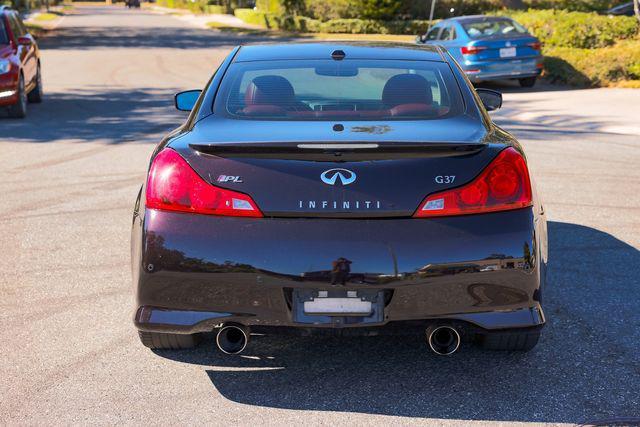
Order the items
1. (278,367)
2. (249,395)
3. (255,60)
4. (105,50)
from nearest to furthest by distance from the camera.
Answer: (249,395)
(278,367)
(255,60)
(105,50)

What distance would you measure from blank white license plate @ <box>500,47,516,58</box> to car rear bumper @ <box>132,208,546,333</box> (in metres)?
16.0

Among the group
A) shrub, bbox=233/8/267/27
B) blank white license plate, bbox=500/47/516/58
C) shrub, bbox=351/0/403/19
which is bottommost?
shrub, bbox=233/8/267/27

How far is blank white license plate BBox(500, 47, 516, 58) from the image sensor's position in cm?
1955

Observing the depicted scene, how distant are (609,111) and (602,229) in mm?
8861

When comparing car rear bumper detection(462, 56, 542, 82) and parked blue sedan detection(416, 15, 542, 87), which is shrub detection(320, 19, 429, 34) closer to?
parked blue sedan detection(416, 15, 542, 87)

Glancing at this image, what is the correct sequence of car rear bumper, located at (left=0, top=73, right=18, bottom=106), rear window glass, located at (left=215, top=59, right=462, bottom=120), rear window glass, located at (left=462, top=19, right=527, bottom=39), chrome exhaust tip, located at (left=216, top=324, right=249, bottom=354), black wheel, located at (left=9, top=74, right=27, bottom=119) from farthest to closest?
rear window glass, located at (left=462, top=19, right=527, bottom=39)
black wheel, located at (left=9, top=74, right=27, bottom=119)
car rear bumper, located at (left=0, top=73, right=18, bottom=106)
rear window glass, located at (left=215, top=59, right=462, bottom=120)
chrome exhaust tip, located at (left=216, top=324, right=249, bottom=354)

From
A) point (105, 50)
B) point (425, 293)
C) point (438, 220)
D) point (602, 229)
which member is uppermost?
point (438, 220)

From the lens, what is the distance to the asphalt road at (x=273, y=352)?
13.2ft

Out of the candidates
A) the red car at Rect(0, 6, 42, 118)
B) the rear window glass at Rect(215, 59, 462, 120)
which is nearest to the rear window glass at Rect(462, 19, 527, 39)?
the red car at Rect(0, 6, 42, 118)

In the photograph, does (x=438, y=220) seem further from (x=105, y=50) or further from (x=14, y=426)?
(x=105, y=50)

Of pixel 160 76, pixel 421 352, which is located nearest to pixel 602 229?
pixel 421 352

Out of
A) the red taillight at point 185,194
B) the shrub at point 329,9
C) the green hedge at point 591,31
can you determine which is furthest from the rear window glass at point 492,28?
the shrub at point 329,9

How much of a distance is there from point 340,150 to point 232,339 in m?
0.98

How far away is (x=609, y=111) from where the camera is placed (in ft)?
51.9
